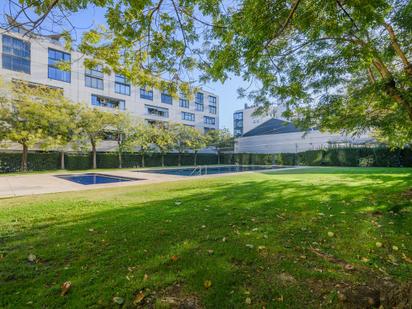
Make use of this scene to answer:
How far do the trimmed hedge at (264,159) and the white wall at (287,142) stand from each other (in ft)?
10.2

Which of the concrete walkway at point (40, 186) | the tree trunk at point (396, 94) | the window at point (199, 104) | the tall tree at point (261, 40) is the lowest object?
the concrete walkway at point (40, 186)

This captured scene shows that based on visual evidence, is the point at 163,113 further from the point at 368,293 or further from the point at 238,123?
the point at 368,293

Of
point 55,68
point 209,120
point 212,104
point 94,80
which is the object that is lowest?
point 209,120

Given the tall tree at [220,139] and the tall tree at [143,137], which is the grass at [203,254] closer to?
the tall tree at [143,137]

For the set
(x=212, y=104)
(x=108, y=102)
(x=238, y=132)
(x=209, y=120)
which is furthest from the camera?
(x=238, y=132)

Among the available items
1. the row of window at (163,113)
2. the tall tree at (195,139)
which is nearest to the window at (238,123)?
Result: the row of window at (163,113)

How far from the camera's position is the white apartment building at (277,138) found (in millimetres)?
26875

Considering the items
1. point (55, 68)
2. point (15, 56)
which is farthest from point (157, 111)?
point (15, 56)

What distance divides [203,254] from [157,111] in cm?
3263

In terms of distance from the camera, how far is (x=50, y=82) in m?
23.1

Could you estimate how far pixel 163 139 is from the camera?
91.0 ft

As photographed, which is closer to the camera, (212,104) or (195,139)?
(195,139)

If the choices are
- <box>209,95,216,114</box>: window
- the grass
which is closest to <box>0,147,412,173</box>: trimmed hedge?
<box>209,95,216,114</box>: window

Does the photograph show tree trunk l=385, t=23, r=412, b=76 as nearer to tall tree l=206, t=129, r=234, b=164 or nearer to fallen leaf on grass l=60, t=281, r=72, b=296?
fallen leaf on grass l=60, t=281, r=72, b=296
